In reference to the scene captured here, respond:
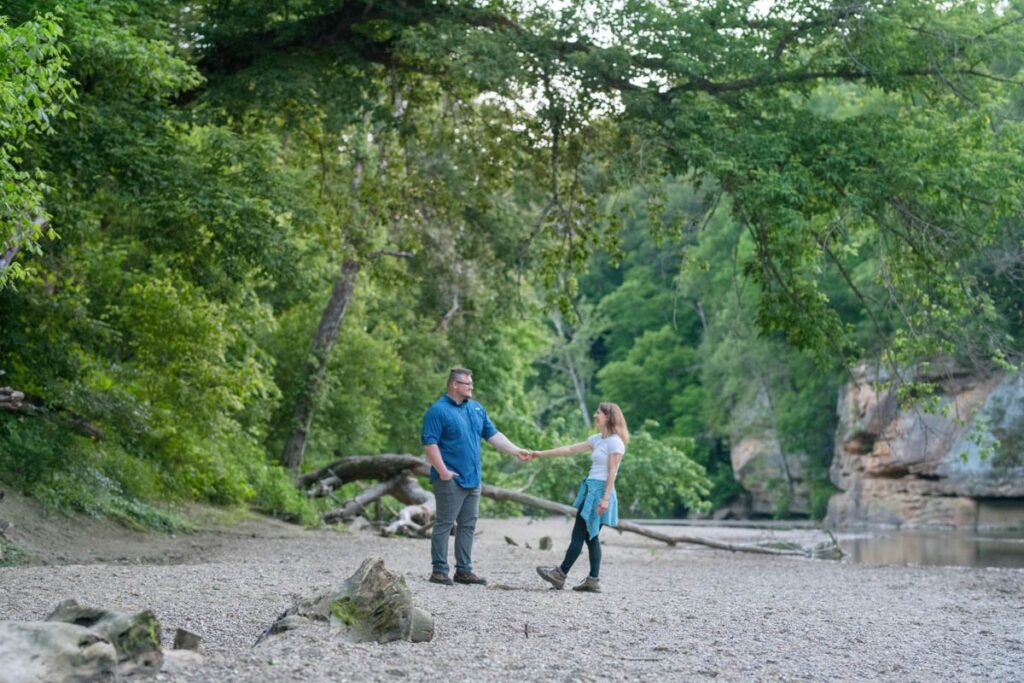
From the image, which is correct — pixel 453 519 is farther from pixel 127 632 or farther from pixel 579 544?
pixel 127 632

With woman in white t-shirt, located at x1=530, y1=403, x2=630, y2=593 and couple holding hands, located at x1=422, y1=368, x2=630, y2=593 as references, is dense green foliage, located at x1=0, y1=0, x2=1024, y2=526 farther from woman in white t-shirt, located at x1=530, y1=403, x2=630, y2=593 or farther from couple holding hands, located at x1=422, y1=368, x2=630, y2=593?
woman in white t-shirt, located at x1=530, y1=403, x2=630, y2=593

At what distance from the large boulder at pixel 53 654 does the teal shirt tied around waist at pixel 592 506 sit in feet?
20.9

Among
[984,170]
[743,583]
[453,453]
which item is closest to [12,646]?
[453,453]

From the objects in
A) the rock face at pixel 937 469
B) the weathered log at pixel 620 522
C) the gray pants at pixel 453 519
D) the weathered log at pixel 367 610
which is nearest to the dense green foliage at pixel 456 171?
the weathered log at pixel 620 522

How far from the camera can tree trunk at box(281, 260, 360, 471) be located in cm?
2811

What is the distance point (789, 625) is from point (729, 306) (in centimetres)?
4935

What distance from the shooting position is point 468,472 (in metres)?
12.0

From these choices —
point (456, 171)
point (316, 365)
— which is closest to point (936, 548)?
point (316, 365)

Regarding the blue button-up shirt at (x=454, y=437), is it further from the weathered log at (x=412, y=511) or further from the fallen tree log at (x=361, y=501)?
the fallen tree log at (x=361, y=501)

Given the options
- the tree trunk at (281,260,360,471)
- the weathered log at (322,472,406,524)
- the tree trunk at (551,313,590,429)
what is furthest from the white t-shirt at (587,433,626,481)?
the tree trunk at (551,313,590,429)

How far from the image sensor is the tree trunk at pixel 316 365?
2811 cm

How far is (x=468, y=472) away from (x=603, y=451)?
1317 mm

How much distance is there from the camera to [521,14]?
58.4 feet

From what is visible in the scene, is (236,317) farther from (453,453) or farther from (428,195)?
(453,453)
